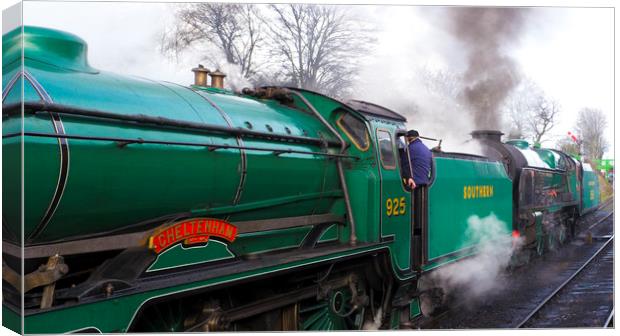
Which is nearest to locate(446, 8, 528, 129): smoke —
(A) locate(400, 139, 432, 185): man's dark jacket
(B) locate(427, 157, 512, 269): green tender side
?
(A) locate(400, 139, 432, 185): man's dark jacket

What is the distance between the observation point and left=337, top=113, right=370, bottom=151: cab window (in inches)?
203

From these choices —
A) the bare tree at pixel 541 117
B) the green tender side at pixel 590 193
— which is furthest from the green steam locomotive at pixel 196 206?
the green tender side at pixel 590 193

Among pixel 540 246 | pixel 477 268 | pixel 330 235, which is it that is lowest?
pixel 540 246

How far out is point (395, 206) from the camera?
5410 mm

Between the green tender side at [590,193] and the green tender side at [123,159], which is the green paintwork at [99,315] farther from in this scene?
the green tender side at [590,193]

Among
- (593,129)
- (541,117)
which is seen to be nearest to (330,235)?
(593,129)

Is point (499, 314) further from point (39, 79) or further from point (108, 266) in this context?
point (39, 79)

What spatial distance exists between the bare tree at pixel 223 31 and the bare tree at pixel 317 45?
29 centimetres

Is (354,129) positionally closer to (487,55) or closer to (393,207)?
(393,207)

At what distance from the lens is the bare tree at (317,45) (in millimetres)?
5867

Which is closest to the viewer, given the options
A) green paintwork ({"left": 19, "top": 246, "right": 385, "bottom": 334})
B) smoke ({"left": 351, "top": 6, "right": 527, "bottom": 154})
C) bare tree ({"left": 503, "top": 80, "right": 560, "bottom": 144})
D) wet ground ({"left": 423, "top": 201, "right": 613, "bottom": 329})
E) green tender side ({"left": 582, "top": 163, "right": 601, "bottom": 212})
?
green paintwork ({"left": 19, "top": 246, "right": 385, "bottom": 334})

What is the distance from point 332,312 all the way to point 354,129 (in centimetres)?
171

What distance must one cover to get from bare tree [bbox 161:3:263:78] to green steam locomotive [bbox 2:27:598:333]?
116cm

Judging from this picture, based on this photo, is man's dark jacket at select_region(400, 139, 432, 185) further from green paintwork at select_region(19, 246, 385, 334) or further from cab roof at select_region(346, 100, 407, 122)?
green paintwork at select_region(19, 246, 385, 334)
